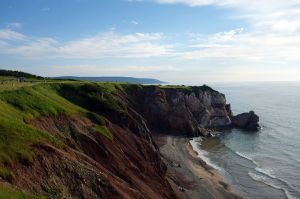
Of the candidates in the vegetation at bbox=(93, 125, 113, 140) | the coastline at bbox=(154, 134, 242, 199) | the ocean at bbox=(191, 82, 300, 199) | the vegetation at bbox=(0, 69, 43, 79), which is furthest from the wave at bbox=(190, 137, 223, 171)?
the vegetation at bbox=(0, 69, 43, 79)

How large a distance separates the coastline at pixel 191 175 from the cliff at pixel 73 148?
207 inches

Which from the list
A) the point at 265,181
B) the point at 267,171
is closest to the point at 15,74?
the point at 267,171

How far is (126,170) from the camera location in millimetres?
42062

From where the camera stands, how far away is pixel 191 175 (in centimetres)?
6347

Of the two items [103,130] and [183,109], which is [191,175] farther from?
[183,109]

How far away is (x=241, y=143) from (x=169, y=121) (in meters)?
18.0

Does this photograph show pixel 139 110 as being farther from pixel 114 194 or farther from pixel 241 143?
pixel 114 194

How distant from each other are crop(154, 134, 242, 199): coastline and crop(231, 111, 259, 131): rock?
35043 millimetres

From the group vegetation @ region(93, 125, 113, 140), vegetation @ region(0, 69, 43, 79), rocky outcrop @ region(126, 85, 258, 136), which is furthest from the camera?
rocky outcrop @ region(126, 85, 258, 136)

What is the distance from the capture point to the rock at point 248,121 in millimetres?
115556

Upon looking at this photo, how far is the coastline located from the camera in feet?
181

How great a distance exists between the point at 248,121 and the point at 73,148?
8729 cm

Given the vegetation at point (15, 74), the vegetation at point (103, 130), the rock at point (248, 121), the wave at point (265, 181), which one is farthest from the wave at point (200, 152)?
the vegetation at point (15, 74)

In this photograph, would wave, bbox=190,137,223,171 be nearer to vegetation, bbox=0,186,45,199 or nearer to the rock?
the rock
